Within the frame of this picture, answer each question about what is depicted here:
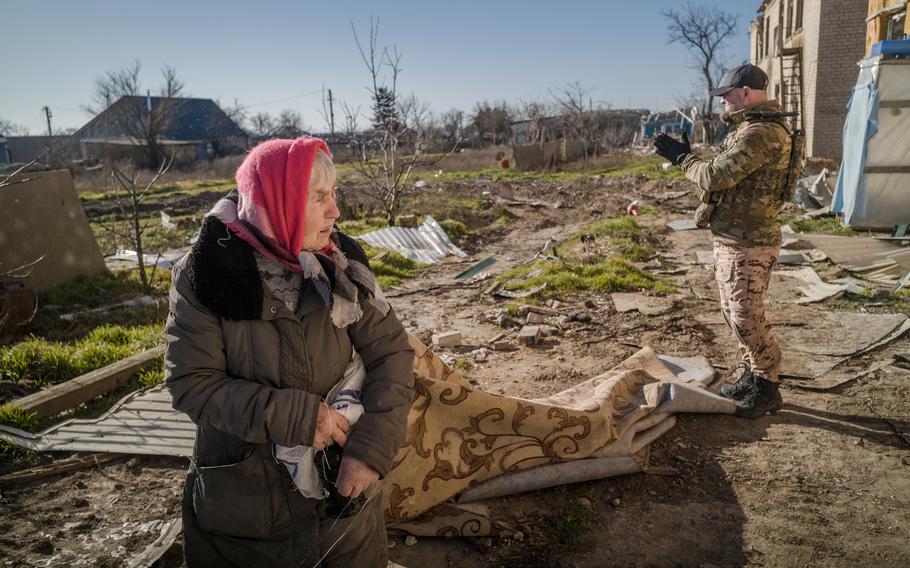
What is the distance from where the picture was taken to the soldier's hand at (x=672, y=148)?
13.9 feet

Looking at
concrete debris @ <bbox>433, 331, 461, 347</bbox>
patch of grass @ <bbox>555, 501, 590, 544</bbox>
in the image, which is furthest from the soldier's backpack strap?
concrete debris @ <bbox>433, 331, 461, 347</bbox>

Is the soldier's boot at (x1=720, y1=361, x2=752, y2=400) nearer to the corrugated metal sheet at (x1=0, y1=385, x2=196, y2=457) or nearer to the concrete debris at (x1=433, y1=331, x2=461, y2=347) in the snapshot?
the concrete debris at (x1=433, y1=331, x2=461, y2=347)

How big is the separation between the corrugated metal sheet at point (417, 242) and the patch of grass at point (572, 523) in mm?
7684

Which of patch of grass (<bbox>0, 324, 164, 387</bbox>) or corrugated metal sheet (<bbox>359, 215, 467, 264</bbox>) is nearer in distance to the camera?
patch of grass (<bbox>0, 324, 164, 387</bbox>)

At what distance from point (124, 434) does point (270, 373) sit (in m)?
2.82

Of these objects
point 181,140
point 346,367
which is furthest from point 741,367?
point 181,140

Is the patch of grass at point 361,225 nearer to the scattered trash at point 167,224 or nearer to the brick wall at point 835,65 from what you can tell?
the scattered trash at point 167,224

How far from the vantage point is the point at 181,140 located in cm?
4719

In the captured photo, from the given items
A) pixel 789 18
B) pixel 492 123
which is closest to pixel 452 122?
pixel 492 123

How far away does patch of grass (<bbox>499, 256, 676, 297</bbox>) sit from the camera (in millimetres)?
7293

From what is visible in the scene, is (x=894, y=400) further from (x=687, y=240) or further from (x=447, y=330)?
(x=687, y=240)

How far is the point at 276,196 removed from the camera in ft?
5.85

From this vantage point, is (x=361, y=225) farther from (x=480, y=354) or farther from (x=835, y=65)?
(x=835, y=65)

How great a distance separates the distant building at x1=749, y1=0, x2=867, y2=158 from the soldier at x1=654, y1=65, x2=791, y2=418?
15.7m
